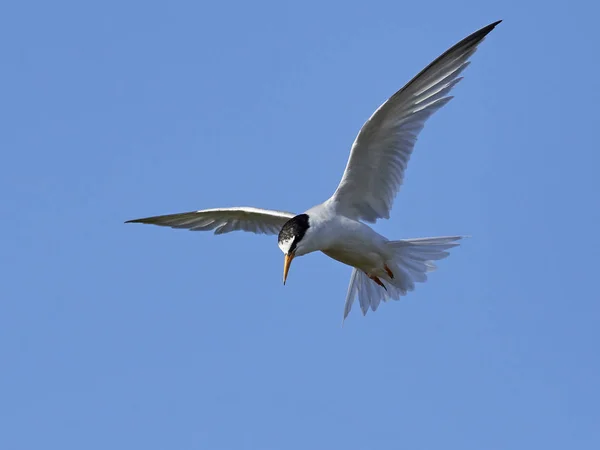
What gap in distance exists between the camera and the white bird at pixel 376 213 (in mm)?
9742

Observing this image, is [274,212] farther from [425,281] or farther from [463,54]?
[463,54]

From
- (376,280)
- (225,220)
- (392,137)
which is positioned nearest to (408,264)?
(376,280)

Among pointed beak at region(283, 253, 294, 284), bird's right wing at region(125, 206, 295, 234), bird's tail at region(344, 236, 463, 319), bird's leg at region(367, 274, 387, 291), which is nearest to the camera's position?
pointed beak at region(283, 253, 294, 284)

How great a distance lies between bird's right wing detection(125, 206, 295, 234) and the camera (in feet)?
37.4

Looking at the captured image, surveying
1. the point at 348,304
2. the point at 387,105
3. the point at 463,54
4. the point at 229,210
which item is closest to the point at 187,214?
the point at 229,210

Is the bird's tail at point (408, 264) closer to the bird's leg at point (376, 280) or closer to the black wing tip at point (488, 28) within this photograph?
the bird's leg at point (376, 280)

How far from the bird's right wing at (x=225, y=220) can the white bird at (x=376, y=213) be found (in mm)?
10

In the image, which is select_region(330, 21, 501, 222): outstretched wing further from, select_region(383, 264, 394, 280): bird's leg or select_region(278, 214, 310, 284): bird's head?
select_region(278, 214, 310, 284): bird's head

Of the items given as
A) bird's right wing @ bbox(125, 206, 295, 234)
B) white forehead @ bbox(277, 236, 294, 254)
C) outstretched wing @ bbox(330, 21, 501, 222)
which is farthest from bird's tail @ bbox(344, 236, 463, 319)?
white forehead @ bbox(277, 236, 294, 254)

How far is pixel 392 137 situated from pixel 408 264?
1.43 metres

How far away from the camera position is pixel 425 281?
11094 millimetres

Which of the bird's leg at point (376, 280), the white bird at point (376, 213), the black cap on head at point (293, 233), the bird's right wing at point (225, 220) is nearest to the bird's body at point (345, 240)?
the white bird at point (376, 213)

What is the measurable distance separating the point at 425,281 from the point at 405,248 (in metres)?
0.50

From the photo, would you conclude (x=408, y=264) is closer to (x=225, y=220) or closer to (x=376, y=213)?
(x=376, y=213)
